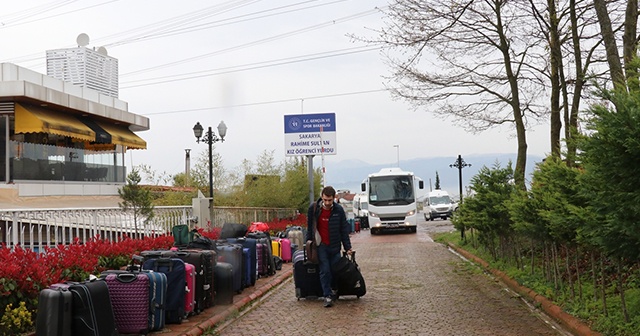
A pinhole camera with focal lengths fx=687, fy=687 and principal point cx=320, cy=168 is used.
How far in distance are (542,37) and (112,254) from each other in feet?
40.6

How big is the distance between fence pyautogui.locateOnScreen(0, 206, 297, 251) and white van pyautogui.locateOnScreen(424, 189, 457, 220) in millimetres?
43525

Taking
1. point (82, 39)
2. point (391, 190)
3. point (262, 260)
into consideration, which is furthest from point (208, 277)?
point (391, 190)

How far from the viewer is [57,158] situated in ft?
70.8

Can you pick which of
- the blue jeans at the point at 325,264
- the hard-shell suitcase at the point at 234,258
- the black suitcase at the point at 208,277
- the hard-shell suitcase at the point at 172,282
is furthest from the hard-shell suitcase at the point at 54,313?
the hard-shell suitcase at the point at 234,258

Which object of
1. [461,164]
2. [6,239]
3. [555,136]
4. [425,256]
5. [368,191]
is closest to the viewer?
[6,239]

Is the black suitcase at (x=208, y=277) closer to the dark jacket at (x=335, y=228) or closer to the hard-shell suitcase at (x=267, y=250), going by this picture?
the dark jacket at (x=335, y=228)

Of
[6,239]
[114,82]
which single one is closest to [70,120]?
[114,82]

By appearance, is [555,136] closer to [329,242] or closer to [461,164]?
[329,242]

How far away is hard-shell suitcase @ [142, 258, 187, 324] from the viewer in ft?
29.7

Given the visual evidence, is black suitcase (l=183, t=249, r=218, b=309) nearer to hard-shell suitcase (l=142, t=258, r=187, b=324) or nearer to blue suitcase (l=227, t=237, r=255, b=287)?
hard-shell suitcase (l=142, t=258, r=187, b=324)

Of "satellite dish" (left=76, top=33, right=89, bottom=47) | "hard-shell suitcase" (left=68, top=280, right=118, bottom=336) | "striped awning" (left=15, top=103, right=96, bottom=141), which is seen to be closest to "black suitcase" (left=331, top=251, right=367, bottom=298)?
"hard-shell suitcase" (left=68, top=280, right=118, bottom=336)

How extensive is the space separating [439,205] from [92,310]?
5446 cm

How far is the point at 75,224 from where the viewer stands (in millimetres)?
12188

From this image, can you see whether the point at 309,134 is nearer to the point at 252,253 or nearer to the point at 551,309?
the point at 252,253
